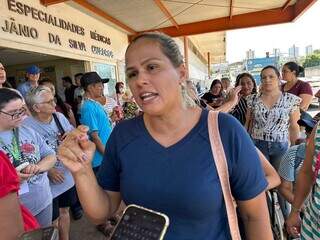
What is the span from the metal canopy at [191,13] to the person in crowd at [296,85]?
4668 millimetres

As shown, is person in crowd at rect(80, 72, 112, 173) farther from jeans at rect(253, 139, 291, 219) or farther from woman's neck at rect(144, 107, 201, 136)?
woman's neck at rect(144, 107, 201, 136)

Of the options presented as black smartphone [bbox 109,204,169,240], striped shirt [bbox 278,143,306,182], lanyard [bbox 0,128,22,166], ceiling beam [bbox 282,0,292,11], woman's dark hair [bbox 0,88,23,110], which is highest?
ceiling beam [bbox 282,0,292,11]

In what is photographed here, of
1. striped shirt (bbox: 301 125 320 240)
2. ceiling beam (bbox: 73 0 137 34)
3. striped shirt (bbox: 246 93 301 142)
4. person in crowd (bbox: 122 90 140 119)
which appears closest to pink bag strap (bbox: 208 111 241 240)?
striped shirt (bbox: 301 125 320 240)

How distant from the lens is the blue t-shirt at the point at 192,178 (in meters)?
1.17

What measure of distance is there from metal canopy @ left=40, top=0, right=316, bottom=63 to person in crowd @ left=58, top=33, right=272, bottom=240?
6.77 m

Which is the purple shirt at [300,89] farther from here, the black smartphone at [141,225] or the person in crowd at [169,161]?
the black smartphone at [141,225]

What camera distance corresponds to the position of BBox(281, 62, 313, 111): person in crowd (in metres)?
4.62

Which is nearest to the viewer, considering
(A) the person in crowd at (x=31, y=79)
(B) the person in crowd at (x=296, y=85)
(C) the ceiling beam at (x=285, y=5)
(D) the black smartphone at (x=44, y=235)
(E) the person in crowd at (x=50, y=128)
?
(D) the black smartphone at (x=44, y=235)

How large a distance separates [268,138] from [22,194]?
102 inches

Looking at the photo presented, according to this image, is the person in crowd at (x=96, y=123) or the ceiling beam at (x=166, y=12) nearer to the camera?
the person in crowd at (x=96, y=123)

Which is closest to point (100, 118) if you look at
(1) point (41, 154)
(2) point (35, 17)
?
(1) point (41, 154)

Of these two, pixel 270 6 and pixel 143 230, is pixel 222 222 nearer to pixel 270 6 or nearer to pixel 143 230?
pixel 143 230

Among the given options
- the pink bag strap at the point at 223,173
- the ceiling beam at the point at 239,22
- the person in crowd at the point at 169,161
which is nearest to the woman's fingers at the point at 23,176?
the person in crowd at the point at 169,161

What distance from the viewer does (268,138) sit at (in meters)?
3.65
